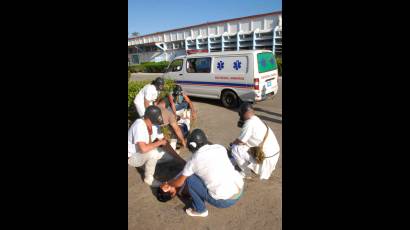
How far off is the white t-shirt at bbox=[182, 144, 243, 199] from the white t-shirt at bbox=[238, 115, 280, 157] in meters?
0.73

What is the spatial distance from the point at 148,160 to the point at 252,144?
4.60 ft

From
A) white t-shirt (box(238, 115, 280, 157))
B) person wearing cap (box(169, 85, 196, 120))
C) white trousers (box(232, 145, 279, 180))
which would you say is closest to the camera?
white t-shirt (box(238, 115, 280, 157))

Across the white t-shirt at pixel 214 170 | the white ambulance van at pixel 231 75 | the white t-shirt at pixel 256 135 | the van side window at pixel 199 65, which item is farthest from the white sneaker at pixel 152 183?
the van side window at pixel 199 65

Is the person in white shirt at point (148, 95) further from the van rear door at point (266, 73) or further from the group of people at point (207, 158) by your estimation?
Answer: the van rear door at point (266, 73)

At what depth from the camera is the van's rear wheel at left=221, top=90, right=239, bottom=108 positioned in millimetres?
7471

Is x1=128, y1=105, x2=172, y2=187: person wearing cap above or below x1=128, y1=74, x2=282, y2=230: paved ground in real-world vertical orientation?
above

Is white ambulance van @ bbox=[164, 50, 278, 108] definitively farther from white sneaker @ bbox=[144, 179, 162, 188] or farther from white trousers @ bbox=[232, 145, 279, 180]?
white sneaker @ bbox=[144, 179, 162, 188]

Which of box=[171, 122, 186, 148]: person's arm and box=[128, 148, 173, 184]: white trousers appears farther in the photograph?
box=[171, 122, 186, 148]: person's arm

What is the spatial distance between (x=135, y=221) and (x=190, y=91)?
607 cm

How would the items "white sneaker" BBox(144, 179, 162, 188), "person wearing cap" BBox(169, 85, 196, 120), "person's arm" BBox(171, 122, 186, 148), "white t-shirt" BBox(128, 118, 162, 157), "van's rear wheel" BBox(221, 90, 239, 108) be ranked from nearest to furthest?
"white t-shirt" BBox(128, 118, 162, 157) → "white sneaker" BBox(144, 179, 162, 188) → "person's arm" BBox(171, 122, 186, 148) → "person wearing cap" BBox(169, 85, 196, 120) → "van's rear wheel" BBox(221, 90, 239, 108)

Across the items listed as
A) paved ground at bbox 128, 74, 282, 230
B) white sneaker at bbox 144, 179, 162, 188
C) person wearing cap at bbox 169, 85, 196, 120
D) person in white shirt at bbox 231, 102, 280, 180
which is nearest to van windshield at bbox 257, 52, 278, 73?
person wearing cap at bbox 169, 85, 196, 120
